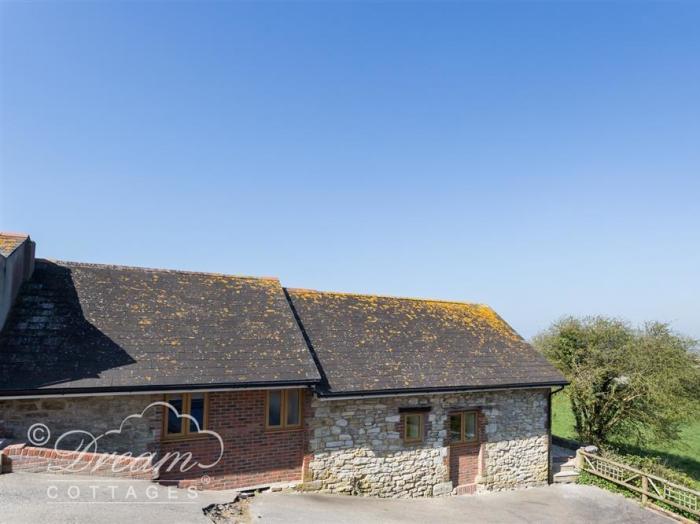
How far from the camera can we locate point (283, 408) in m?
10.5

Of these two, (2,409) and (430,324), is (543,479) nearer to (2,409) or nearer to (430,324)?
(430,324)

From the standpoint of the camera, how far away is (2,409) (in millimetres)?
8125

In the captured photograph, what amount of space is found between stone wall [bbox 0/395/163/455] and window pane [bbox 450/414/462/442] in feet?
25.9

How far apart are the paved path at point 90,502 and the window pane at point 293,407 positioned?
9.90 ft

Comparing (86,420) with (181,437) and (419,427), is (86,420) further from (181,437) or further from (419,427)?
(419,427)

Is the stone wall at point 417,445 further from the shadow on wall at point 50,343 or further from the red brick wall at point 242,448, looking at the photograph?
the shadow on wall at point 50,343

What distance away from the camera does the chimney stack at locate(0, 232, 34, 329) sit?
902cm

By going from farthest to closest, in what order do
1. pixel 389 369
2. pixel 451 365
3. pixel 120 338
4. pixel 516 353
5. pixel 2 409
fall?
pixel 516 353 → pixel 451 365 → pixel 389 369 → pixel 120 338 → pixel 2 409

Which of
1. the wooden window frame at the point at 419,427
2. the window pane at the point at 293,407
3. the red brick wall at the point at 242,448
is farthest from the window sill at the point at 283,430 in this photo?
the wooden window frame at the point at 419,427

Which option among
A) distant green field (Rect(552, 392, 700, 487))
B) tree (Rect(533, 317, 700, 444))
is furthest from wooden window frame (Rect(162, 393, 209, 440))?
distant green field (Rect(552, 392, 700, 487))

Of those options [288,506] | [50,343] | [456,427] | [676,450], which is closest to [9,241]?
[50,343]

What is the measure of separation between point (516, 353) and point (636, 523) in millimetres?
5451

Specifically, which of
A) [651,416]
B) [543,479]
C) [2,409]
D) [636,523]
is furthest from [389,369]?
[651,416]

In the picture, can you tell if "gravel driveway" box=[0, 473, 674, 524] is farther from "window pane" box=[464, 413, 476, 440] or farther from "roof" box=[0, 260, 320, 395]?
"roof" box=[0, 260, 320, 395]
